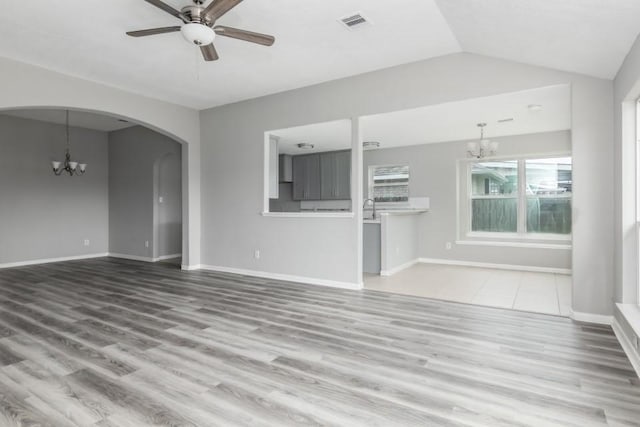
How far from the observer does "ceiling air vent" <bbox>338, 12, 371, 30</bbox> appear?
9.93 ft

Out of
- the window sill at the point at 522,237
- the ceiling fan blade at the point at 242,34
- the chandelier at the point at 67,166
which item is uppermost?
the ceiling fan blade at the point at 242,34

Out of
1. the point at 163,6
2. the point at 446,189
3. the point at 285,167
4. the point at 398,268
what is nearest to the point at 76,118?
the point at 285,167

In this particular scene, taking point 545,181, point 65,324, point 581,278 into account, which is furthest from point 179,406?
point 545,181

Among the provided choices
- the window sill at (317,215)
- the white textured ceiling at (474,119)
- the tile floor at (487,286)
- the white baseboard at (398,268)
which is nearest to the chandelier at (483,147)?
the white textured ceiling at (474,119)

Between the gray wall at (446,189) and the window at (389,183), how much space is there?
0.19 metres

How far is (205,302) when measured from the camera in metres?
3.88

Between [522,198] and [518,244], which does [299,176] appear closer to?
[522,198]

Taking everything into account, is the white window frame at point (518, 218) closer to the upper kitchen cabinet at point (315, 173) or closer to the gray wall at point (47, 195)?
the upper kitchen cabinet at point (315, 173)

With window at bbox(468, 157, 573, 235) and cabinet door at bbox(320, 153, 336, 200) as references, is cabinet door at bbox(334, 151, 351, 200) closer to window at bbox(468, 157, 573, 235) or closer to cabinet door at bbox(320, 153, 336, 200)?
cabinet door at bbox(320, 153, 336, 200)

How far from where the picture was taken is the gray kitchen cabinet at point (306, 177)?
8.12 m

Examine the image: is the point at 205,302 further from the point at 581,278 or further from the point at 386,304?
the point at 581,278

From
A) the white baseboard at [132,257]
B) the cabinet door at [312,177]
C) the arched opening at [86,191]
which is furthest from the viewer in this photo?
the cabinet door at [312,177]

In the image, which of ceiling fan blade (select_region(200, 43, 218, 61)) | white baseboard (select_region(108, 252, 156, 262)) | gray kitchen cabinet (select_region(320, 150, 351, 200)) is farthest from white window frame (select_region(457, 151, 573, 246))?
white baseboard (select_region(108, 252, 156, 262))

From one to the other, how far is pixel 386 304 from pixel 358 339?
106cm
